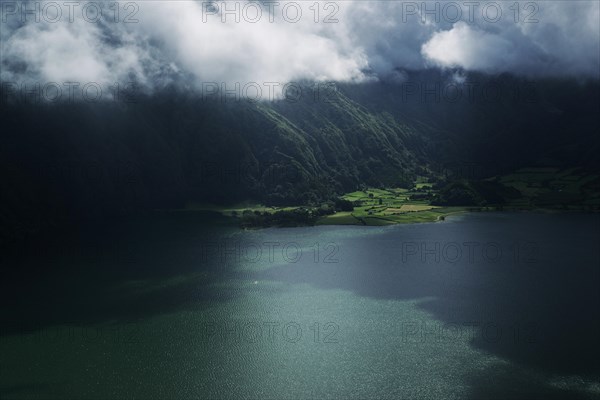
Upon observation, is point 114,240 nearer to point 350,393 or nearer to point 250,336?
point 250,336

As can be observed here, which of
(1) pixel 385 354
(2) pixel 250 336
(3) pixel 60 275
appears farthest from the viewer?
(3) pixel 60 275

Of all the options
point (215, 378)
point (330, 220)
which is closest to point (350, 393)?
point (215, 378)

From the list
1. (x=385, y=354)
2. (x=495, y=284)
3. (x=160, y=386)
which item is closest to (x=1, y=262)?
(x=160, y=386)

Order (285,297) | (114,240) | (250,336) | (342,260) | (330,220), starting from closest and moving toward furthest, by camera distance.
→ (250,336) → (285,297) → (342,260) → (114,240) → (330,220)

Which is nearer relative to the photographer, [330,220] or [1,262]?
[1,262]

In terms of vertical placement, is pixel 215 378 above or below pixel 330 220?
below

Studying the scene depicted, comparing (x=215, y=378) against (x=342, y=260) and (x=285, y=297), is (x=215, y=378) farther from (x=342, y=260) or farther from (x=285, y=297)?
(x=342, y=260)
